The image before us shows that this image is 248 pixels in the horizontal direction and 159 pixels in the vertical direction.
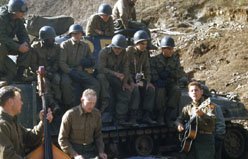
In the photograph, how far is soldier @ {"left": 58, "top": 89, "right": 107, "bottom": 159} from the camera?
8.08 meters

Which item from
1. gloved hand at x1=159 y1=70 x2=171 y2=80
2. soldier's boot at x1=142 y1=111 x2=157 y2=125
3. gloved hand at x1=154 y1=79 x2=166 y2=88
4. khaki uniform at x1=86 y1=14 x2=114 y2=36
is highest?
khaki uniform at x1=86 y1=14 x2=114 y2=36

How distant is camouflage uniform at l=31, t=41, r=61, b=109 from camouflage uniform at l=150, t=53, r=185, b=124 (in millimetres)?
2160

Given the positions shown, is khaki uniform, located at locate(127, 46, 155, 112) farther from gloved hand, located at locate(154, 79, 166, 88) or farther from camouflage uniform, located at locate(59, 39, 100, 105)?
camouflage uniform, located at locate(59, 39, 100, 105)

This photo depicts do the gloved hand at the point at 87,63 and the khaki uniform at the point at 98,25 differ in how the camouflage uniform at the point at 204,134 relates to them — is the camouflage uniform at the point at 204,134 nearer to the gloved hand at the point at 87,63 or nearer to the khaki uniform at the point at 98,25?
the gloved hand at the point at 87,63

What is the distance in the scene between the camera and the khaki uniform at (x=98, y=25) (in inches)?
478

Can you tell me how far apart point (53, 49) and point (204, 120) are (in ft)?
10.3

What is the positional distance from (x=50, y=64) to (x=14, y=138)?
3971mm

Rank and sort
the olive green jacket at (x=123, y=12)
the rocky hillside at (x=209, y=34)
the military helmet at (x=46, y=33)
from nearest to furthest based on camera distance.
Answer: the military helmet at (x=46, y=33) → the olive green jacket at (x=123, y=12) → the rocky hillside at (x=209, y=34)

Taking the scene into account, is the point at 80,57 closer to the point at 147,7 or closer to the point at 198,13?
the point at 198,13

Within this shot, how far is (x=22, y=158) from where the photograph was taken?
6547 mm

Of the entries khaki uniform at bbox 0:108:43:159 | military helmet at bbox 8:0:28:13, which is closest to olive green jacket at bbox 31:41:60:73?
military helmet at bbox 8:0:28:13

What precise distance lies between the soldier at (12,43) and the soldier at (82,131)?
233 centimetres

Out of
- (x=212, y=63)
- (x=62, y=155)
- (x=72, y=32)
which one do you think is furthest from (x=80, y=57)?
(x=212, y=63)

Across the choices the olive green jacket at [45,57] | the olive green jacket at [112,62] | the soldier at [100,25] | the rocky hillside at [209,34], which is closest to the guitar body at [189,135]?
the olive green jacket at [112,62]
